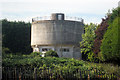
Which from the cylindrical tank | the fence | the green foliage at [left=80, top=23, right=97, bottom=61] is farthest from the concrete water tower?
the fence

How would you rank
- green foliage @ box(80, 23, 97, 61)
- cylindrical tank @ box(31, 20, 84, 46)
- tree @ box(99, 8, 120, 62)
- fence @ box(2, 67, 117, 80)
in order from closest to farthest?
1. fence @ box(2, 67, 117, 80)
2. tree @ box(99, 8, 120, 62)
3. green foliage @ box(80, 23, 97, 61)
4. cylindrical tank @ box(31, 20, 84, 46)

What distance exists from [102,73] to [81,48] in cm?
1895

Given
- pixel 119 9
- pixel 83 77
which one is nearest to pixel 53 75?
pixel 83 77

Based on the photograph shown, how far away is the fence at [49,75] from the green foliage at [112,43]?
5215 millimetres

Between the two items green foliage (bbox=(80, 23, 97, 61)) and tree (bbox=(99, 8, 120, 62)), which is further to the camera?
green foliage (bbox=(80, 23, 97, 61))

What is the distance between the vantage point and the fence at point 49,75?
14.6 metres

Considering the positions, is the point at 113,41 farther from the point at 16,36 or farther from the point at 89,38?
the point at 16,36

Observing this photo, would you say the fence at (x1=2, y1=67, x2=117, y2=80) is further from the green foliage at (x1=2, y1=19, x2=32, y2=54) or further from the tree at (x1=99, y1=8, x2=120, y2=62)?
the green foliage at (x1=2, y1=19, x2=32, y2=54)

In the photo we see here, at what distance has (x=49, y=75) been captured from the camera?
1485 centimetres

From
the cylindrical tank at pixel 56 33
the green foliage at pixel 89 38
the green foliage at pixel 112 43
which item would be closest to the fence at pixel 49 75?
the green foliage at pixel 112 43

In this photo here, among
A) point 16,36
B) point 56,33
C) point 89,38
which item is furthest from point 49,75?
point 16,36

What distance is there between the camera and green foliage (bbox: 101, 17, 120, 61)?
2005cm

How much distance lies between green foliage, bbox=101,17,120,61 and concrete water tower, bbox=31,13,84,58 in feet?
34.6

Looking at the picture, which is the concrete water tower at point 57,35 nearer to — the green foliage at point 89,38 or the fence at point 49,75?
the green foliage at point 89,38
